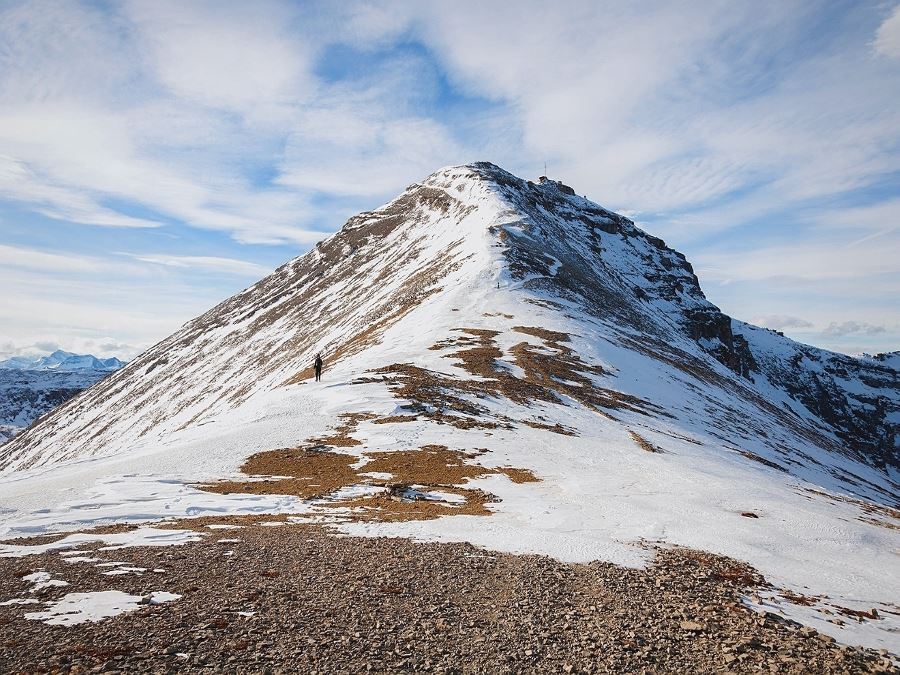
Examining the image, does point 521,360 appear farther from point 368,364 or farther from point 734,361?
point 734,361

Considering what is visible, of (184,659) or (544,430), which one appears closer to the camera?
(184,659)

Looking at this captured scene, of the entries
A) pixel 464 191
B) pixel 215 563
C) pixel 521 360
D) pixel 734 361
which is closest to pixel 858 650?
pixel 215 563

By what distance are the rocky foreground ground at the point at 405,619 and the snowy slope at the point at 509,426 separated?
1.59m

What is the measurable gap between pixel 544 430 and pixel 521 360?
1375cm

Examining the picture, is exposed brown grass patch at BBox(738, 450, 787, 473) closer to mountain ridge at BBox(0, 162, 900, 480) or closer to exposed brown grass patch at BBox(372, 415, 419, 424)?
exposed brown grass patch at BBox(372, 415, 419, 424)

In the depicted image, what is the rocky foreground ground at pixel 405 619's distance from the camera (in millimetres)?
8242

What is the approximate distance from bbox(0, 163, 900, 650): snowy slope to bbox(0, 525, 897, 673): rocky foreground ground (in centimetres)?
159

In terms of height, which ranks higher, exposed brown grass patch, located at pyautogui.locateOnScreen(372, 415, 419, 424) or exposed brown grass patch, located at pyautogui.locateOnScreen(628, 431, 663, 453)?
exposed brown grass patch, located at pyautogui.locateOnScreen(372, 415, 419, 424)

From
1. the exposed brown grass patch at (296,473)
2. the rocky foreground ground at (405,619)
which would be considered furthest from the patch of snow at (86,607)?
the exposed brown grass patch at (296,473)

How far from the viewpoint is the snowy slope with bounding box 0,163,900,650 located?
15.9 meters

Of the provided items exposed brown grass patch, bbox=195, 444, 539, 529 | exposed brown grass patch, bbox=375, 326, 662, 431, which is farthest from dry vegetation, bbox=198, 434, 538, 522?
exposed brown grass patch, bbox=375, 326, 662, 431

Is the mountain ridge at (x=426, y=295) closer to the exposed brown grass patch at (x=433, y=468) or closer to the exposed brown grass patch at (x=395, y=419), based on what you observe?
the exposed brown grass patch at (x=395, y=419)

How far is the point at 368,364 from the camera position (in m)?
41.8

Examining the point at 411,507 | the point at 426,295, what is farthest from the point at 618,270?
the point at 411,507
